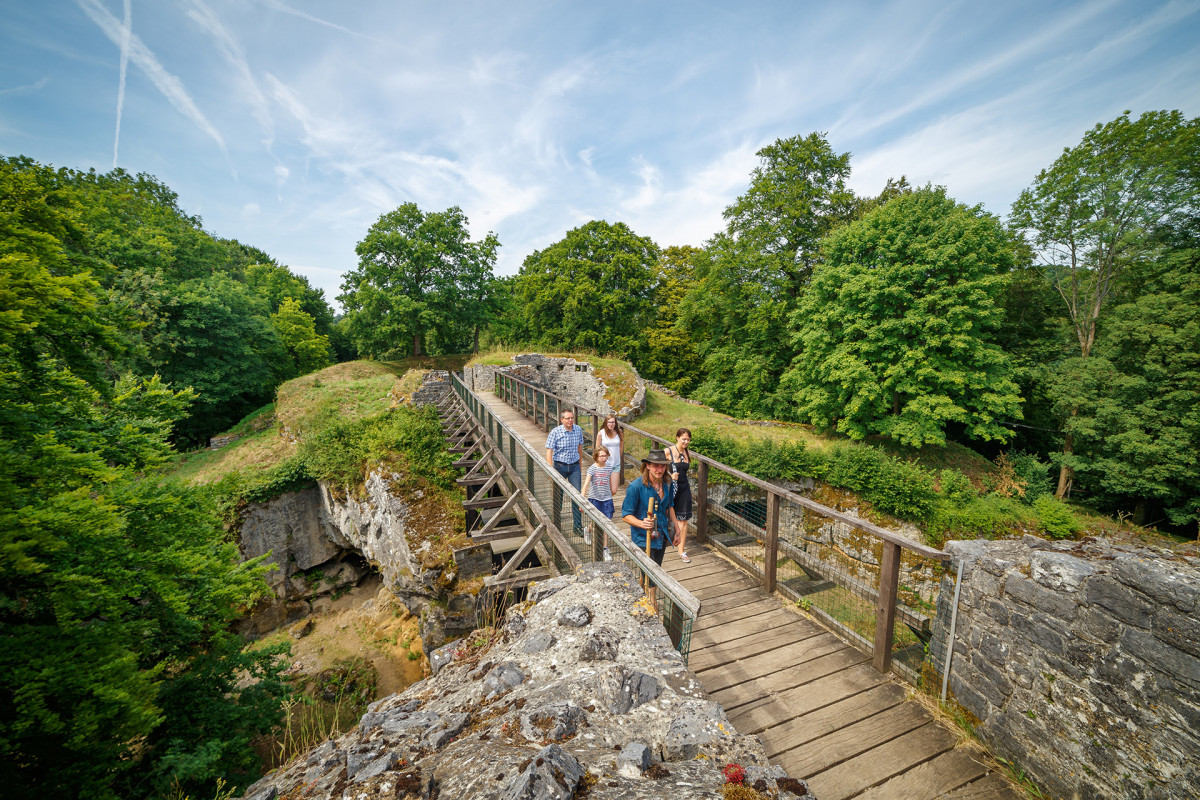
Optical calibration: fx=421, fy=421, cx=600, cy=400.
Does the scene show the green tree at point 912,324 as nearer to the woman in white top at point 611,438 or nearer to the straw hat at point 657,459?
the woman in white top at point 611,438

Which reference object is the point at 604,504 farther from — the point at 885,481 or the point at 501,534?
the point at 885,481

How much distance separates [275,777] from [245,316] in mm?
29626

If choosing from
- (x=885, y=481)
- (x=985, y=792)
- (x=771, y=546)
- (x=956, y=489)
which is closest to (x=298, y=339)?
(x=771, y=546)

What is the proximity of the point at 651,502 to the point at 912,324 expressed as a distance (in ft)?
53.1

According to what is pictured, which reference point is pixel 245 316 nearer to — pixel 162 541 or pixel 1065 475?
pixel 162 541

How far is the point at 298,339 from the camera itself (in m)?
32.7

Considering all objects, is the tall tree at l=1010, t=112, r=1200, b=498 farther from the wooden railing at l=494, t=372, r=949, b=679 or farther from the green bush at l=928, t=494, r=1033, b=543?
the wooden railing at l=494, t=372, r=949, b=679

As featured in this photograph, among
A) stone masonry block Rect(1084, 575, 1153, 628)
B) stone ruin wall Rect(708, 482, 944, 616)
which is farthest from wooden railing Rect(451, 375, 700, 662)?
stone ruin wall Rect(708, 482, 944, 616)

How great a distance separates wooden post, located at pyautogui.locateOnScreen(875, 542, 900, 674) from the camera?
363 cm

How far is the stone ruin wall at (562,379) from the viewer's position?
60.6ft

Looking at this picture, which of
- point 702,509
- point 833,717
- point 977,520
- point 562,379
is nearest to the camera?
point 833,717

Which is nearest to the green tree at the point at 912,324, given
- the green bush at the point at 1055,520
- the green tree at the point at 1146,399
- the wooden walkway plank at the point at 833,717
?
the green bush at the point at 1055,520

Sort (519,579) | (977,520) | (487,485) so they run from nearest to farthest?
(519,579)
(487,485)
(977,520)

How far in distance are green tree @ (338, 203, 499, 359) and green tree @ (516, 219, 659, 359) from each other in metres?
4.90
